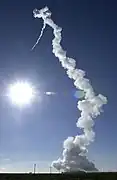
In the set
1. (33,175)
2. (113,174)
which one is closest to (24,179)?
(33,175)

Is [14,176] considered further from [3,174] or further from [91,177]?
[91,177]

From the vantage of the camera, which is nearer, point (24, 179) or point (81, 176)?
point (24, 179)

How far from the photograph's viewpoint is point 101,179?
76.2 meters

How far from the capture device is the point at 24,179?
73.9m

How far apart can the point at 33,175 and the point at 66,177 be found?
26.2 feet

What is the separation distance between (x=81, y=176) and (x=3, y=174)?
19.2 m

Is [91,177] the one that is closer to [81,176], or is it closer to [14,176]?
[81,176]

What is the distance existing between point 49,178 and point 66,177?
4.12 m

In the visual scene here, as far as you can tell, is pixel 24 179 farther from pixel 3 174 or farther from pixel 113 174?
pixel 113 174

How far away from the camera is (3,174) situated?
76000mm

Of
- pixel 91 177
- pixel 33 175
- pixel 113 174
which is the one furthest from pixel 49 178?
pixel 113 174

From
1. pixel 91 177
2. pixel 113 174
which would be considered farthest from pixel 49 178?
pixel 113 174

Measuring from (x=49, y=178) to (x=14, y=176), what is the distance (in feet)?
27.5

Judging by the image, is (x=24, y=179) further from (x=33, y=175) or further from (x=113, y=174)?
(x=113, y=174)
